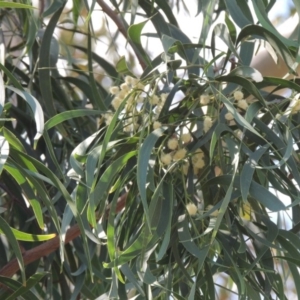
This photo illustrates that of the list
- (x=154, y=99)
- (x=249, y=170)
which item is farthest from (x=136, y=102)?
(x=249, y=170)

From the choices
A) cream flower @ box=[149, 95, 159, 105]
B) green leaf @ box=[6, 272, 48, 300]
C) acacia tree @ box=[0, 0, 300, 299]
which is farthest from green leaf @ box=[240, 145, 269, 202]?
green leaf @ box=[6, 272, 48, 300]

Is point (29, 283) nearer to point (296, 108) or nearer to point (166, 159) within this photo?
point (166, 159)

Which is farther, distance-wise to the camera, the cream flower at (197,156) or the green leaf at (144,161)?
the cream flower at (197,156)

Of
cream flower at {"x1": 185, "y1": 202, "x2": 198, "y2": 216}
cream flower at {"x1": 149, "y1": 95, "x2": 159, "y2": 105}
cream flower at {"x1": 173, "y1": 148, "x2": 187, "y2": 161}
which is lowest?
cream flower at {"x1": 185, "y1": 202, "x2": 198, "y2": 216}

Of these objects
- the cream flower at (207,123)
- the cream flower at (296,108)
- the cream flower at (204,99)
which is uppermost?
the cream flower at (204,99)

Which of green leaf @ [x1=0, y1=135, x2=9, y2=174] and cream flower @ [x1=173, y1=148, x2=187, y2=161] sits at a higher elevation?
green leaf @ [x1=0, y1=135, x2=9, y2=174]

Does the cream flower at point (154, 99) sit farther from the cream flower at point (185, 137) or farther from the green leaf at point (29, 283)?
the green leaf at point (29, 283)

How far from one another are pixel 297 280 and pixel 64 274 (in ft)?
1.29

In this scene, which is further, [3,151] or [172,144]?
[172,144]

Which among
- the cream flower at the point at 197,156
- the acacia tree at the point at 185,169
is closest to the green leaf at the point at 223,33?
the acacia tree at the point at 185,169

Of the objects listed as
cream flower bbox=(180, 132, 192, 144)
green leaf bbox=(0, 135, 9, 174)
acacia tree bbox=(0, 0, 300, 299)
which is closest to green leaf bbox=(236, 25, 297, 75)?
acacia tree bbox=(0, 0, 300, 299)

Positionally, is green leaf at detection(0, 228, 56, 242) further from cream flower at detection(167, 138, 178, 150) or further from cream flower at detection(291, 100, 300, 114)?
cream flower at detection(291, 100, 300, 114)

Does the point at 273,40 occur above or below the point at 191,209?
above

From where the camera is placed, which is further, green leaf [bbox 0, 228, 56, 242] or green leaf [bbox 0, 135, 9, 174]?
green leaf [bbox 0, 228, 56, 242]
